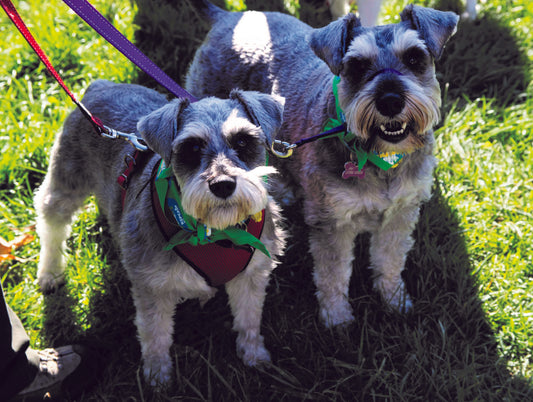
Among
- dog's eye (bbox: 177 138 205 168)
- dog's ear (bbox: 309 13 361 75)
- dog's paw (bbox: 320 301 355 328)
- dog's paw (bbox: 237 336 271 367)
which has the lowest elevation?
dog's paw (bbox: 320 301 355 328)

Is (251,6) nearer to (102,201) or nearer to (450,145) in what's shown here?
(450,145)

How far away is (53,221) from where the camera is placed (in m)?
4.21

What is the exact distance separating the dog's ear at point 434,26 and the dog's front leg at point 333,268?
132 cm

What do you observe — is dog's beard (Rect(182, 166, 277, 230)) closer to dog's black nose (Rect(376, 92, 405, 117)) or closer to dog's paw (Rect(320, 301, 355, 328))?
dog's black nose (Rect(376, 92, 405, 117))

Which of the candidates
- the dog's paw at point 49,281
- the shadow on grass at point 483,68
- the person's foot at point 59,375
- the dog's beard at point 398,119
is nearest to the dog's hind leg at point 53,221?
the dog's paw at point 49,281

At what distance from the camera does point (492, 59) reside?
5.92 metres

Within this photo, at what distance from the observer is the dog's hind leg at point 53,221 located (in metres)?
4.11

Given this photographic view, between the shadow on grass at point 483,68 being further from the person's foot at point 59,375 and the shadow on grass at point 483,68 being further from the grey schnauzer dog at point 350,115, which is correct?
the person's foot at point 59,375

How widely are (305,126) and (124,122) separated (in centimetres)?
135

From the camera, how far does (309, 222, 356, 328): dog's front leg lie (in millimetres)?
3818

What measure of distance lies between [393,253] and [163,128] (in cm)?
212

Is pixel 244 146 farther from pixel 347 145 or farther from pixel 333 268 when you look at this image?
pixel 333 268

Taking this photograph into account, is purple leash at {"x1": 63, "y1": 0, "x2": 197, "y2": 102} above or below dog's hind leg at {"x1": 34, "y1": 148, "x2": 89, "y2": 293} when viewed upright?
above

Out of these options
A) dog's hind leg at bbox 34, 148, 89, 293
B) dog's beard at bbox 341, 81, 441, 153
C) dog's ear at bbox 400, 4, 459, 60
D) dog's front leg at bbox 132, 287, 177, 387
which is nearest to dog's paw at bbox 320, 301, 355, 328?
dog's front leg at bbox 132, 287, 177, 387
